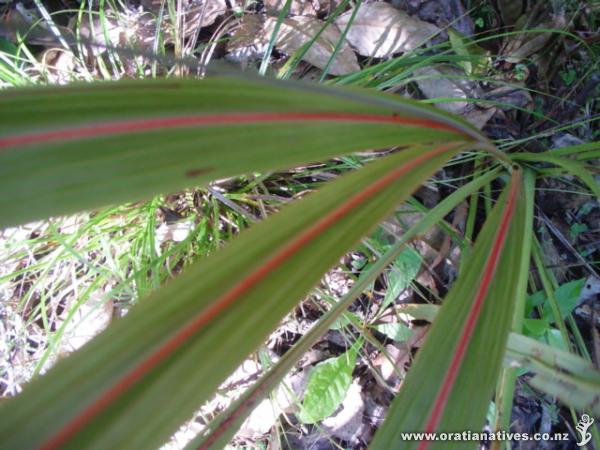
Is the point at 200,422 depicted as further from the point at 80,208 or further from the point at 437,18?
the point at 437,18

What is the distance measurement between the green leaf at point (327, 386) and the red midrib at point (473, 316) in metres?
0.43

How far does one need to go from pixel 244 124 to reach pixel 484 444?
2.75 feet

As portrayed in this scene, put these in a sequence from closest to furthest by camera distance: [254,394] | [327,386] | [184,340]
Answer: [184,340] → [254,394] → [327,386]

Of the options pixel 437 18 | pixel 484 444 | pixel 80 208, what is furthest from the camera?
pixel 437 18

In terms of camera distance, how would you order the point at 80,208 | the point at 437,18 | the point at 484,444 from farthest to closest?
the point at 437,18 < the point at 484,444 < the point at 80,208

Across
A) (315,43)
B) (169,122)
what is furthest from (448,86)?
(169,122)

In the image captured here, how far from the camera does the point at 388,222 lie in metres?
0.93

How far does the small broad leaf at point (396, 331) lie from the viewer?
0.90 metres

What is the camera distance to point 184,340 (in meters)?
0.33

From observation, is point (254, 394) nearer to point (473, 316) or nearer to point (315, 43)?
point (473, 316)

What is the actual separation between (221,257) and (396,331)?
629 mm

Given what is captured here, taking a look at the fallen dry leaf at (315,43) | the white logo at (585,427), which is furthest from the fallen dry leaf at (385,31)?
the white logo at (585,427)

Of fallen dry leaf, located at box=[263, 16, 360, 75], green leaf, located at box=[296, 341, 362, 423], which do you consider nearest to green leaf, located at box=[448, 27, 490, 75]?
fallen dry leaf, located at box=[263, 16, 360, 75]

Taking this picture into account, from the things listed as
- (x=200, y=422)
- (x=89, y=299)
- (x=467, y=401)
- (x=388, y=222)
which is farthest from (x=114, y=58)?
(x=467, y=401)
